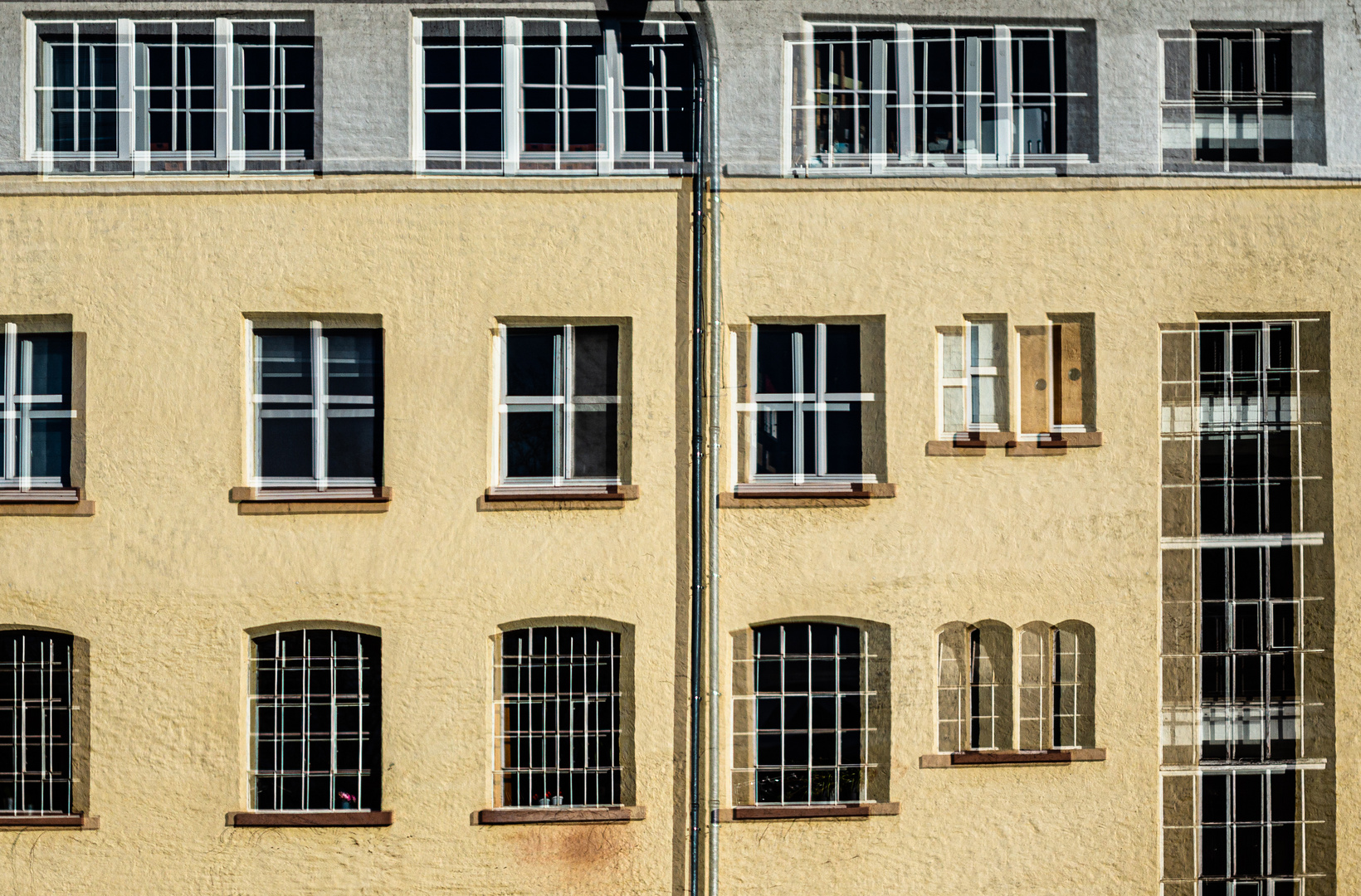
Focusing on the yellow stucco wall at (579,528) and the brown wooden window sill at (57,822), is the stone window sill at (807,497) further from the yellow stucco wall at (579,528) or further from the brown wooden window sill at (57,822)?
the brown wooden window sill at (57,822)

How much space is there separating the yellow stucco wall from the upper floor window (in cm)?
45

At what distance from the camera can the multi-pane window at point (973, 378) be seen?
11055mm

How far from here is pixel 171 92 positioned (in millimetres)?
11148

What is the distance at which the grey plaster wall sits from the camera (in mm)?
10945

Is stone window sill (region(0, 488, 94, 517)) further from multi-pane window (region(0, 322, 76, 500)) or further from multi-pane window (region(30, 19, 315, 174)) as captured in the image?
multi-pane window (region(30, 19, 315, 174))

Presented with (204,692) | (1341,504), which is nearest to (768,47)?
(1341,504)

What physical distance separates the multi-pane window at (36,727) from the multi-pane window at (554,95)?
215 inches

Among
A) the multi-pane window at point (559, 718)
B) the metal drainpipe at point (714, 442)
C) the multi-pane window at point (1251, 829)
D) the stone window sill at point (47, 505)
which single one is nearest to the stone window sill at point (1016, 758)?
the multi-pane window at point (1251, 829)

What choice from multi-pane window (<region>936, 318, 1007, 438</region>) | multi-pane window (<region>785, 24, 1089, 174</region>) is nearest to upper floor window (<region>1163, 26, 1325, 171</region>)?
multi-pane window (<region>785, 24, 1089, 174</region>)

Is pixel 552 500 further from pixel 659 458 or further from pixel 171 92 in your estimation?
pixel 171 92

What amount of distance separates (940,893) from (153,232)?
900 cm

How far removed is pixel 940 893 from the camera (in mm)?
10891

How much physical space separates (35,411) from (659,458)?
5.58 m

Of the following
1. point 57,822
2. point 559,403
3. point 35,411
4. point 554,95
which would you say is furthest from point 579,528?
point 57,822
